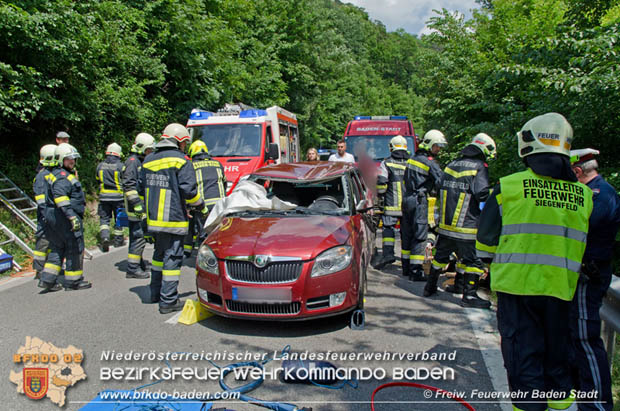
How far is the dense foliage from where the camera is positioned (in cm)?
584

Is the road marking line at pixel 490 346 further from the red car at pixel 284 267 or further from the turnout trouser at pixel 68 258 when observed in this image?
the turnout trouser at pixel 68 258

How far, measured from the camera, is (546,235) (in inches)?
106

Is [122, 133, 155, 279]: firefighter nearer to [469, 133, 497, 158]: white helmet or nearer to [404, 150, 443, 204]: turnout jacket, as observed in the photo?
[404, 150, 443, 204]: turnout jacket

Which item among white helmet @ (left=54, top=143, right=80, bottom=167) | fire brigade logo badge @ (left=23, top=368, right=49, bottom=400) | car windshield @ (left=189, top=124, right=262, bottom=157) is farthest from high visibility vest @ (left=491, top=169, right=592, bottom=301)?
car windshield @ (left=189, top=124, right=262, bottom=157)

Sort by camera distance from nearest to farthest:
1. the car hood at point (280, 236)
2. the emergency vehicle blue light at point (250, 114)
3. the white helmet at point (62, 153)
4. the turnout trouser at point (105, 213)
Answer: the car hood at point (280, 236)
the white helmet at point (62, 153)
the turnout trouser at point (105, 213)
the emergency vehicle blue light at point (250, 114)

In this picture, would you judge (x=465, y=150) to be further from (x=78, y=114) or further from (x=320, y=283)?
(x=78, y=114)

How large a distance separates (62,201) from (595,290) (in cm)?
627

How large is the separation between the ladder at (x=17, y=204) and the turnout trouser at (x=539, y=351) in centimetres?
809

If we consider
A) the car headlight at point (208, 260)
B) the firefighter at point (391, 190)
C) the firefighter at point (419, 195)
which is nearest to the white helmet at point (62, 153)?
the car headlight at point (208, 260)

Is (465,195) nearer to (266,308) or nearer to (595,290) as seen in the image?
(595,290)

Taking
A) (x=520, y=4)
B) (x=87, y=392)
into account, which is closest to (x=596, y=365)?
(x=87, y=392)

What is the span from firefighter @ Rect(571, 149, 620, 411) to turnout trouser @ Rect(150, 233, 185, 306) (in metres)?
4.21

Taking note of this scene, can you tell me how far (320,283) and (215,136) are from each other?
7.42m

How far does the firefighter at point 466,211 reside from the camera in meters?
5.60
